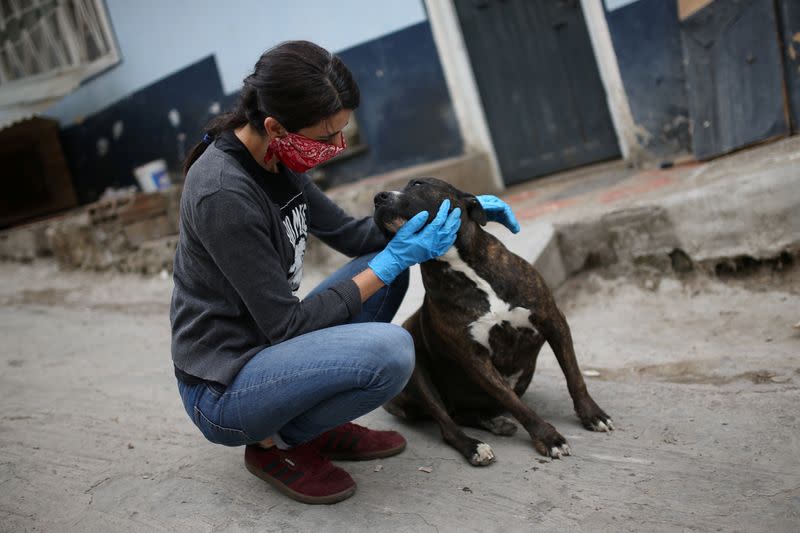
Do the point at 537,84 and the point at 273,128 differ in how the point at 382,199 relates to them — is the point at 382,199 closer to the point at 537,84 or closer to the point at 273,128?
the point at 273,128

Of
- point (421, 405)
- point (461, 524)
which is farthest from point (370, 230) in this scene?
point (461, 524)

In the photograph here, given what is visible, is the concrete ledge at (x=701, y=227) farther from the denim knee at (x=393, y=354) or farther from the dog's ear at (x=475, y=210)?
the denim knee at (x=393, y=354)

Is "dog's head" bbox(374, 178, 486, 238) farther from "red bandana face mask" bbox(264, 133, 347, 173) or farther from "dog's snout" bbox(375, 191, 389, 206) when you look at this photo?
"red bandana face mask" bbox(264, 133, 347, 173)

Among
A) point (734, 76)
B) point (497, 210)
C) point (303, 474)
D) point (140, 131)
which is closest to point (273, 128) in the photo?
point (497, 210)

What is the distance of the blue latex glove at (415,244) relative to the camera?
2.38 m

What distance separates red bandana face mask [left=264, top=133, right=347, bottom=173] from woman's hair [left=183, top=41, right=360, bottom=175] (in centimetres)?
5

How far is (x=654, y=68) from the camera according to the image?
5508 mm

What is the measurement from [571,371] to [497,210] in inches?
26.6

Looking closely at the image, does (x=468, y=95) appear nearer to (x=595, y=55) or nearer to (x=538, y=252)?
(x=595, y=55)

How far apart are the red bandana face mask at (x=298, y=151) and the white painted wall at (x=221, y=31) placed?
174 inches

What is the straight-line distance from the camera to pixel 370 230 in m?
2.82

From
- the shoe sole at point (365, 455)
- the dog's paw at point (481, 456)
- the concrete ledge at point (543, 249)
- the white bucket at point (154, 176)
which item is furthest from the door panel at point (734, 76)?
the white bucket at point (154, 176)

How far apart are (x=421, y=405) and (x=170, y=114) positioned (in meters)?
6.60

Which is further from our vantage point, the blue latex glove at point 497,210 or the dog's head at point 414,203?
the blue latex glove at point 497,210
